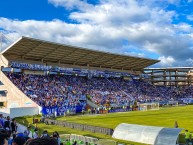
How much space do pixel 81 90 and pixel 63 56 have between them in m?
9.20

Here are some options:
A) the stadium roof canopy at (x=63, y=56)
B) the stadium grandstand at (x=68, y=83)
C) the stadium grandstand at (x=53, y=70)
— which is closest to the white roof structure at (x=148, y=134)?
the stadium grandstand at (x=68, y=83)

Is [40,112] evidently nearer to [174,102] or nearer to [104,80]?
[104,80]

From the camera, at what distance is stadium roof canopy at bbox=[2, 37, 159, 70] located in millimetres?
60281

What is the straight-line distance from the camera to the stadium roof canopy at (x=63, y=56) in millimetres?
60281

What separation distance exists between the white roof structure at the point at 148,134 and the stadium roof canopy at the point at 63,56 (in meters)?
34.0

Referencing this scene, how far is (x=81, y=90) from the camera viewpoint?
67625 millimetres

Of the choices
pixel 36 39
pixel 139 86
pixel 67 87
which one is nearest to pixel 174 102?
pixel 139 86

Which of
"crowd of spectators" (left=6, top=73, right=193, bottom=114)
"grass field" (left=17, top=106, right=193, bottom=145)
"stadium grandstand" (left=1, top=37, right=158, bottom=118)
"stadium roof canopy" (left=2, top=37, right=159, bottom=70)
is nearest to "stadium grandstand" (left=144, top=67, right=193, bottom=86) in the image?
"crowd of spectators" (left=6, top=73, right=193, bottom=114)

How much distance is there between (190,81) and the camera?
403ft

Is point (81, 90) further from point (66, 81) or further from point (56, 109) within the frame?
point (56, 109)

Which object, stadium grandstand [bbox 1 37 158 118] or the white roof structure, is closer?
the white roof structure

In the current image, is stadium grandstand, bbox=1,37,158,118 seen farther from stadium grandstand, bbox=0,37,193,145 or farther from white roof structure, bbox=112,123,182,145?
white roof structure, bbox=112,123,182,145

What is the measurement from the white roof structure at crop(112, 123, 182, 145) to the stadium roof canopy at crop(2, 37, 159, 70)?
33977mm

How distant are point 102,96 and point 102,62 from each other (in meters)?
13.3
